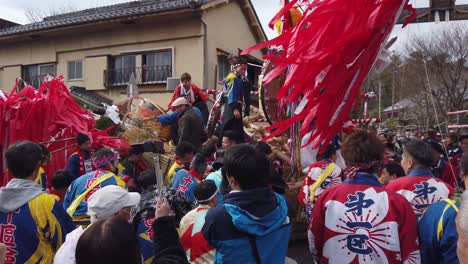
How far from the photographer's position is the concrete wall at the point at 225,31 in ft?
44.8

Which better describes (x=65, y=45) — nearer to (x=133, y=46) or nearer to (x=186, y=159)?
(x=133, y=46)

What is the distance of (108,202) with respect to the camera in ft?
7.75

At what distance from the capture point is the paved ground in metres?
5.52

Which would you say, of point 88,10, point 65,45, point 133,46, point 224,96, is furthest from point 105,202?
point 88,10

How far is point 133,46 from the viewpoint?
14.2m

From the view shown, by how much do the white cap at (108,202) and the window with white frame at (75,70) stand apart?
14.2 meters

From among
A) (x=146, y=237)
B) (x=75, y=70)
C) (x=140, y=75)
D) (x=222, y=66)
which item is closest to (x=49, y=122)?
(x=146, y=237)

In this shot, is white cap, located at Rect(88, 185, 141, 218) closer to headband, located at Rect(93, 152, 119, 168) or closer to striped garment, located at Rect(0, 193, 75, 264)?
striped garment, located at Rect(0, 193, 75, 264)

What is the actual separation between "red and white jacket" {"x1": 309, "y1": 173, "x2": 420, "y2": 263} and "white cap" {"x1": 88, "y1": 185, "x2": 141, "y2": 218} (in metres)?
1.20

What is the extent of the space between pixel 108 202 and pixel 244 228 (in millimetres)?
836

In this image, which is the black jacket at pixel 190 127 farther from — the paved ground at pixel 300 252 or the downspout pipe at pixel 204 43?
the downspout pipe at pixel 204 43

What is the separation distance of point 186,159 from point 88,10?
57.7 ft

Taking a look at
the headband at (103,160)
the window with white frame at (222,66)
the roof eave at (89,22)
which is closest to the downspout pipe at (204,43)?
the roof eave at (89,22)

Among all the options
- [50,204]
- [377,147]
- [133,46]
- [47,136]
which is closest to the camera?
[377,147]
